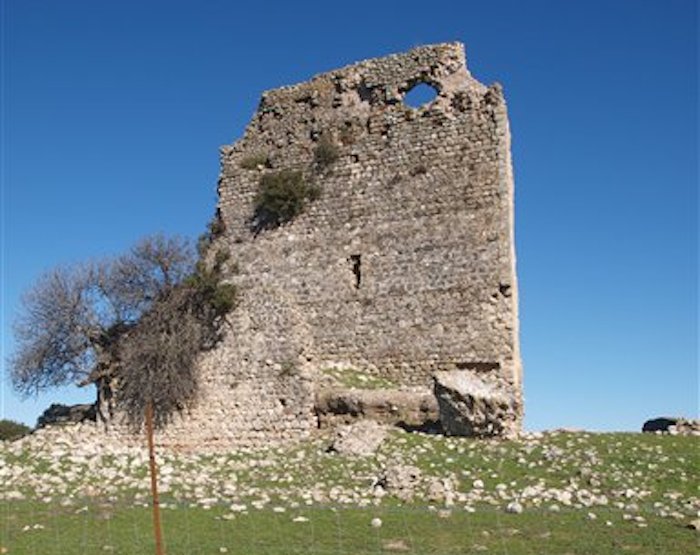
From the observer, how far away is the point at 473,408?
52.4ft

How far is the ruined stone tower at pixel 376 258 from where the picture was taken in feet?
59.0

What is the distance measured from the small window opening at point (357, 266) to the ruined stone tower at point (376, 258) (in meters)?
0.04

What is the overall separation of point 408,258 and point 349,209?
204 centimetres

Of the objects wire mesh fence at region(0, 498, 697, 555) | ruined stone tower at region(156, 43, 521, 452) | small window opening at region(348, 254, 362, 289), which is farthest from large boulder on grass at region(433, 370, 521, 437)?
wire mesh fence at region(0, 498, 697, 555)

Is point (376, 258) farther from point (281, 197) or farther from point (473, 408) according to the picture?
point (473, 408)

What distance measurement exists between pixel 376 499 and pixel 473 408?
448cm

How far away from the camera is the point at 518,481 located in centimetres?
1277

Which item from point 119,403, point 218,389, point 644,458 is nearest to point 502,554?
point 644,458

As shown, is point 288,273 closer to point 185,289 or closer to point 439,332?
point 185,289

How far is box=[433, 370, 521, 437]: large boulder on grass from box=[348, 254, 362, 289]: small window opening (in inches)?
146

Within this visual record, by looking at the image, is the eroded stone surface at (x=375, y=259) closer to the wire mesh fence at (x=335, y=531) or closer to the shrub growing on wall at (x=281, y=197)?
the shrub growing on wall at (x=281, y=197)

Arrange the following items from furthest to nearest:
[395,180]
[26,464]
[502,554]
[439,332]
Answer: [395,180]
[439,332]
[26,464]
[502,554]

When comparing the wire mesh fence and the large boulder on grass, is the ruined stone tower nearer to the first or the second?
the large boulder on grass

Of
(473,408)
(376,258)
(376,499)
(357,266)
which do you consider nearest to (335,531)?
(376,499)
